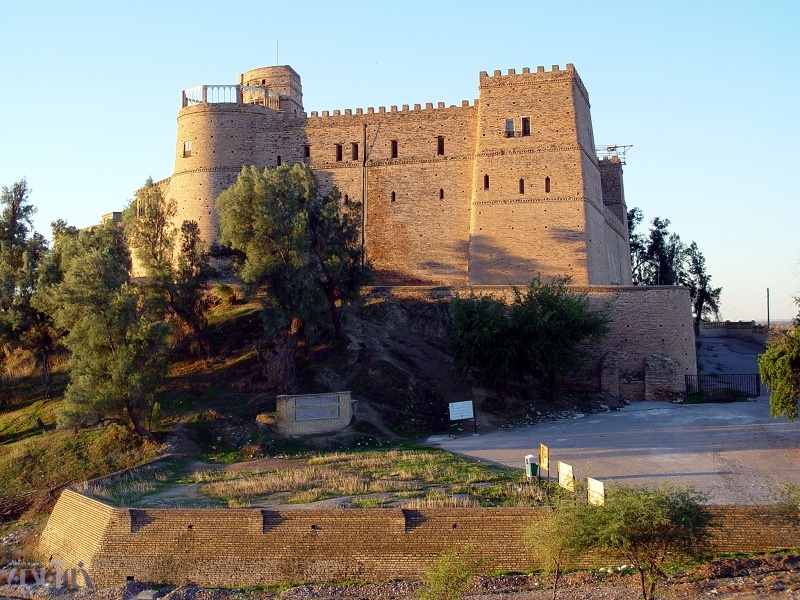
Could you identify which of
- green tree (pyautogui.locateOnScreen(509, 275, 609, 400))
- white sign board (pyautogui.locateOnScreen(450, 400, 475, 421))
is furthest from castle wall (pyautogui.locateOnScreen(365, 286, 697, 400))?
white sign board (pyautogui.locateOnScreen(450, 400, 475, 421))

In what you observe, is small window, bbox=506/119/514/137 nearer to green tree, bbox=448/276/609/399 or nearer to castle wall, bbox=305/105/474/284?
castle wall, bbox=305/105/474/284

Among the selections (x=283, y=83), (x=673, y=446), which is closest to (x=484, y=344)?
(x=673, y=446)

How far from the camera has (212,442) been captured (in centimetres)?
2323

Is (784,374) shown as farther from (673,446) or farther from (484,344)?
(484,344)

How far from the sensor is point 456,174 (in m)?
34.8

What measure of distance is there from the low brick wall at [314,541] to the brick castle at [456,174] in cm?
1672

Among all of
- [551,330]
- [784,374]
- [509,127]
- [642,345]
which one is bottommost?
[784,374]

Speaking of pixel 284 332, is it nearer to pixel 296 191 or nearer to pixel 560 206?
pixel 296 191

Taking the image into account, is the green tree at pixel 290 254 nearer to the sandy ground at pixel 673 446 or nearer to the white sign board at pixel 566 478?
the sandy ground at pixel 673 446

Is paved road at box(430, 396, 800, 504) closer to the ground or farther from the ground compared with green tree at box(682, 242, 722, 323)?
closer to the ground

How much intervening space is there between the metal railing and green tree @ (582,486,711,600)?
1547 cm

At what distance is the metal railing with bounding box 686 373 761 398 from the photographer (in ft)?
95.0

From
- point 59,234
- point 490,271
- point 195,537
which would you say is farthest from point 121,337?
point 490,271

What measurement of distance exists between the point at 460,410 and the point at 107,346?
9710 mm
